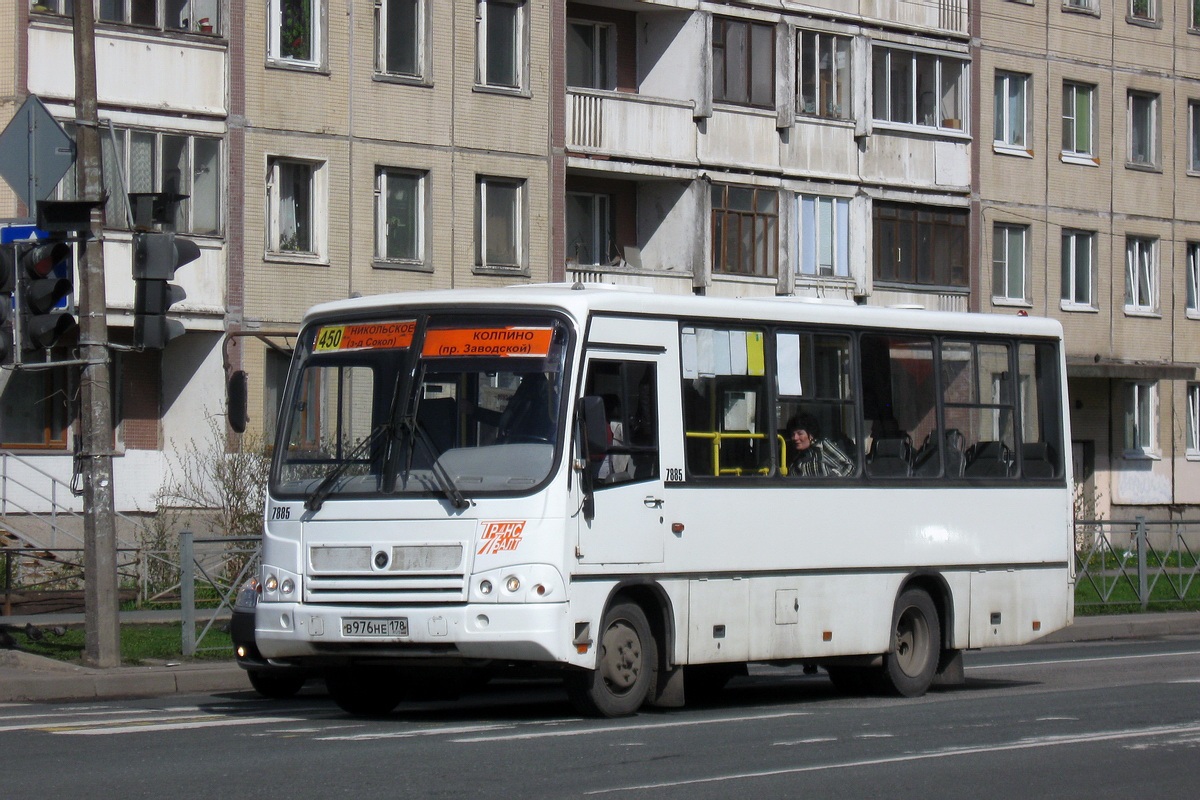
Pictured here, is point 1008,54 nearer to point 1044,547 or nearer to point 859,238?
point 859,238

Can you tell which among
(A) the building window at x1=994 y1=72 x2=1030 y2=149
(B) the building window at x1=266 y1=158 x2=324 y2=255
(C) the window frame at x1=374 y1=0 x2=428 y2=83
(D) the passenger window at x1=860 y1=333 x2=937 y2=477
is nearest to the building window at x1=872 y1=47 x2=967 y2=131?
(A) the building window at x1=994 y1=72 x2=1030 y2=149

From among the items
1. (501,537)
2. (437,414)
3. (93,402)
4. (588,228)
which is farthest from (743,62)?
(501,537)

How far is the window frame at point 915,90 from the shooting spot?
132ft

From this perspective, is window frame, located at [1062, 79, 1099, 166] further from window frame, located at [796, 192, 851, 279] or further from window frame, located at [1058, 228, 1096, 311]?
window frame, located at [796, 192, 851, 279]

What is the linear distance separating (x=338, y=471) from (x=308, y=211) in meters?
19.3

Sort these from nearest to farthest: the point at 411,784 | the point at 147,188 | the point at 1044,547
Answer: the point at 411,784, the point at 1044,547, the point at 147,188

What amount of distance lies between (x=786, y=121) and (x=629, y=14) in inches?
146

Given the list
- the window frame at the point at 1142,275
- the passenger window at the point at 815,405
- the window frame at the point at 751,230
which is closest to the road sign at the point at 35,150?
the passenger window at the point at 815,405

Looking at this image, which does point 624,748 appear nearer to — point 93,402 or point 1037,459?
point 1037,459

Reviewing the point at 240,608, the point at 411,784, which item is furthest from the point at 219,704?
the point at 411,784

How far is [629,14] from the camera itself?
3725 centimetres

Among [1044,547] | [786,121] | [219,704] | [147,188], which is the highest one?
[786,121]

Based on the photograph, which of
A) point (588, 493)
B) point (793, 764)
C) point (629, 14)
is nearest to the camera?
point (793, 764)

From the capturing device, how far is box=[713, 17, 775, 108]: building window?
3719 centimetres
